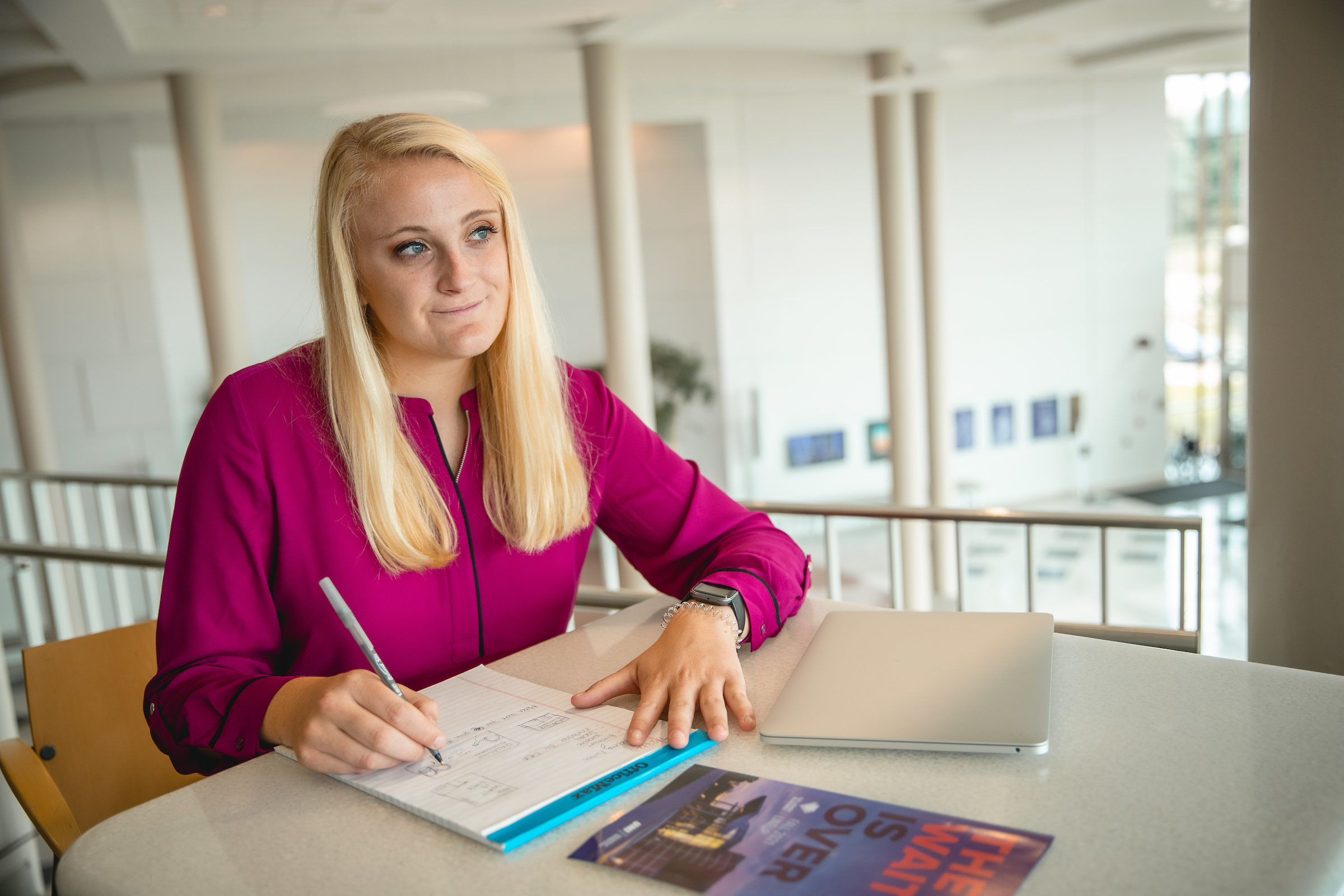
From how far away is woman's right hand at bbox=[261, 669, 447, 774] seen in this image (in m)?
0.87

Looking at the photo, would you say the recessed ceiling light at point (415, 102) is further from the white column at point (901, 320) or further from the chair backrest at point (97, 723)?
the chair backrest at point (97, 723)

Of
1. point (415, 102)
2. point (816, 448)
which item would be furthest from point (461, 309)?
point (816, 448)

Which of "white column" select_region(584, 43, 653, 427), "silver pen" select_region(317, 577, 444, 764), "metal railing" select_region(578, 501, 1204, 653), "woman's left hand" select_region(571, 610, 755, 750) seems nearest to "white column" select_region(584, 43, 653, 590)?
"white column" select_region(584, 43, 653, 427)

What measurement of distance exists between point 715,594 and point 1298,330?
1007mm

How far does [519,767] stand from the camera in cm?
86

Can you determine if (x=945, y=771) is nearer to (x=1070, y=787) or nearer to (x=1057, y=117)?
(x=1070, y=787)

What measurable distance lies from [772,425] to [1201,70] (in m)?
6.11

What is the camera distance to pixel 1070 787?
2.52ft

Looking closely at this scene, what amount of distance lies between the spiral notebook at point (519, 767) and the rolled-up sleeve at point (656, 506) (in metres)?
0.48

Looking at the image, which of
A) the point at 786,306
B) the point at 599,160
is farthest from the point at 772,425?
the point at 599,160

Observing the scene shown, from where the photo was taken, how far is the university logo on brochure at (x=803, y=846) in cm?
66

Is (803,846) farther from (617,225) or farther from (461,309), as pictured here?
(617,225)

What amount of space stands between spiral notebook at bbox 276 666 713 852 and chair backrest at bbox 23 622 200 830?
0.70 m

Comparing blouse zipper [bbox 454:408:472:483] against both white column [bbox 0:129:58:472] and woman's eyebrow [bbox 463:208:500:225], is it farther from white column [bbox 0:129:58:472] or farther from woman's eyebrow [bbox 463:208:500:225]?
white column [bbox 0:129:58:472]
